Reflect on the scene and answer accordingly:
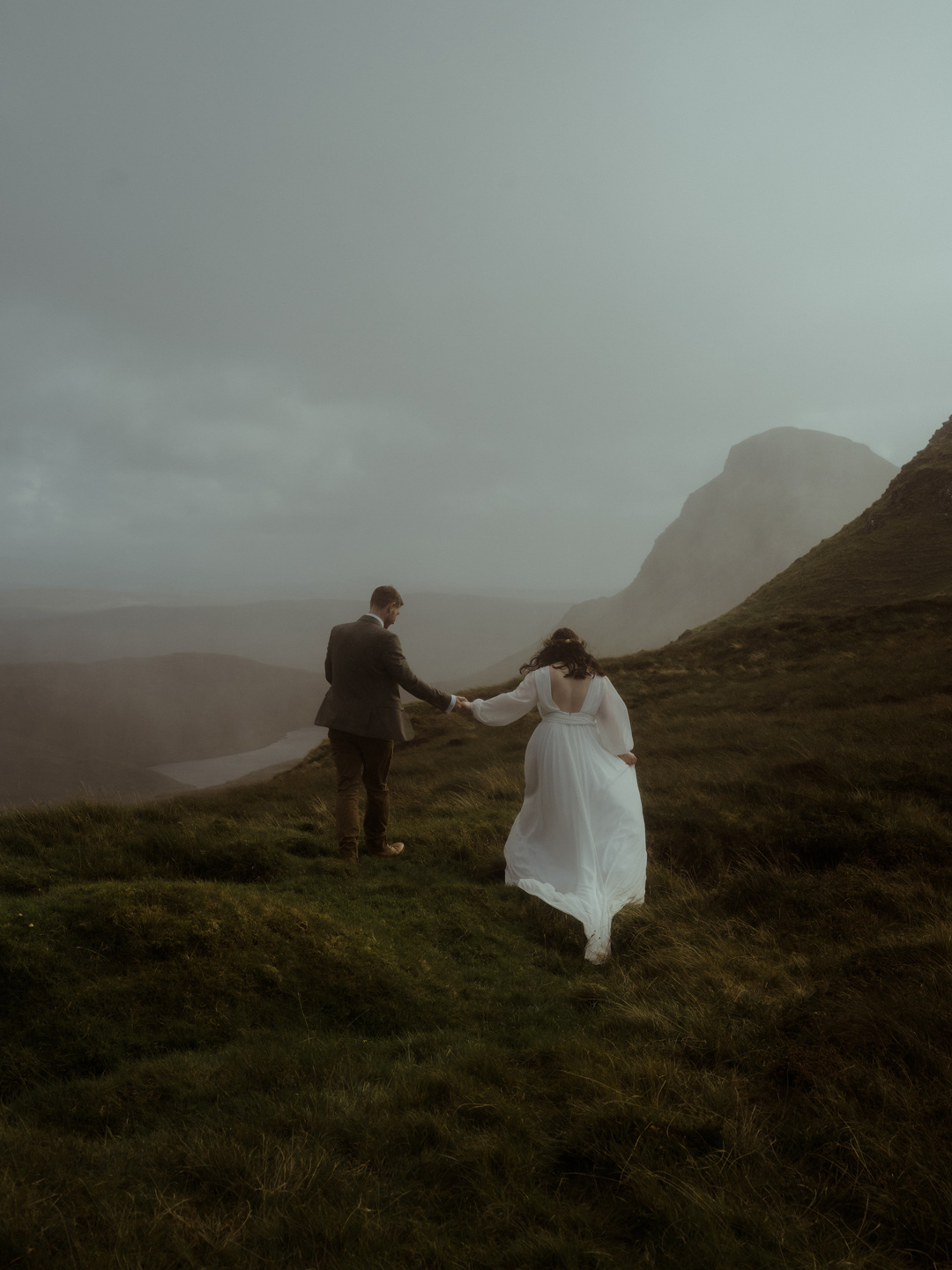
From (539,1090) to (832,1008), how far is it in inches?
82.3

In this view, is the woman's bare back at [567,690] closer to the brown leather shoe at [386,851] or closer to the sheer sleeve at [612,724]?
the sheer sleeve at [612,724]

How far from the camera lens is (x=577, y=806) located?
26.1ft

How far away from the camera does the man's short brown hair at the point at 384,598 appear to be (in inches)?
347

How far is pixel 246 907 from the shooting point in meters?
5.77

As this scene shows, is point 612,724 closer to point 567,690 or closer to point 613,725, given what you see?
point 613,725

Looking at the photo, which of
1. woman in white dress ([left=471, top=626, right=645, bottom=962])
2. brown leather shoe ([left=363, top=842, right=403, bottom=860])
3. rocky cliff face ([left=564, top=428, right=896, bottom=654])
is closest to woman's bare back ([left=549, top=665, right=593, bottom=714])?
woman in white dress ([left=471, top=626, right=645, bottom=962])

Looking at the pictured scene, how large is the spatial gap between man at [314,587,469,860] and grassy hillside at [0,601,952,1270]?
1.95 ft

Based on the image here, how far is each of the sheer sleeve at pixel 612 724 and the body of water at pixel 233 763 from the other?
15343 cm

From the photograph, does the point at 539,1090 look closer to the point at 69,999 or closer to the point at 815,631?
the point at 69,999

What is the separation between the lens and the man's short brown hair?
8820 mm

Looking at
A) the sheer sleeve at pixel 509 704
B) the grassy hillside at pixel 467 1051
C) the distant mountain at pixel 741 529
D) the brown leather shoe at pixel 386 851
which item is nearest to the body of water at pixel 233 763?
the distant mountain at pixel 741 529

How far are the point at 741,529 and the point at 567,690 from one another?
569 ft

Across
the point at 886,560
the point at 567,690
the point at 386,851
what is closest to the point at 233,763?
the point at 886,560

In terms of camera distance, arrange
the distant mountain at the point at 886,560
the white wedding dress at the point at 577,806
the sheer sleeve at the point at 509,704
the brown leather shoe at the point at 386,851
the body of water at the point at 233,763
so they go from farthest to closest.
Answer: the body of water at the point at 233,763 → the distant mountain at the point at 886,560 → the brown leather shoe at the point at 386,851 → the sheer sleeve at the point at 509,704 → the white wedding dress at the point at 577,806
